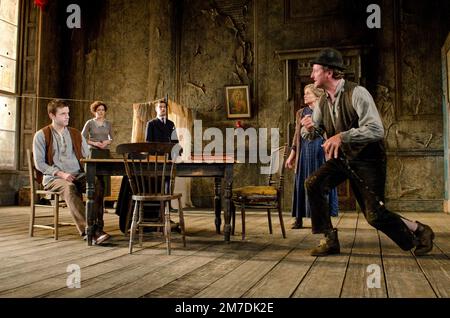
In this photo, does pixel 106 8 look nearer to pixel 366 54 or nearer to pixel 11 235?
pixel 366 54

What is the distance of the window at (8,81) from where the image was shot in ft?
27.3

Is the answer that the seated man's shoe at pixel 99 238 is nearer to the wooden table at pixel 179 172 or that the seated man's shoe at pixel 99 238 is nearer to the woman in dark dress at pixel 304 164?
the wooden table at pixel 179 172

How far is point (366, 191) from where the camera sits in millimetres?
3102

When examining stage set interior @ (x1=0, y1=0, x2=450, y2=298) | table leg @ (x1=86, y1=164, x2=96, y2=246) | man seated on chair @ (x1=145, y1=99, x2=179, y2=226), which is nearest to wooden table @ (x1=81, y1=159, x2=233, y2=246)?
table leg @ (x1=86, y1=164, x2=96, y2=246)

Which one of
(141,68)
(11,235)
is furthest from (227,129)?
(11,235)

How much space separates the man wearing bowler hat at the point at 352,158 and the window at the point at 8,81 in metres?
7.07

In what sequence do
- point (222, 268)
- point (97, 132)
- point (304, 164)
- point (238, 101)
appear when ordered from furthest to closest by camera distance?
1. point (238, 101)
2. point (97, 132)
3. point (304, 164)
4. point (222, 268)

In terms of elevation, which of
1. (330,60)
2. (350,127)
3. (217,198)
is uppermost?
(330,60)

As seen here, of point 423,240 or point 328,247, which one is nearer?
point 423,240

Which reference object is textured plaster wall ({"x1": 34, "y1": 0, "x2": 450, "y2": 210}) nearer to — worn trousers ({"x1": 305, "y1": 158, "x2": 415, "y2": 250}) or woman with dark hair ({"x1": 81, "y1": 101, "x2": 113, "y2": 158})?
woman with dark hair ({"x1": 81, "y1": 101, "x2": 113, "y2": 158})

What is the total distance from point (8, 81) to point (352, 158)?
7.70 m

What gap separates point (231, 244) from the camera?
3855 millimetres

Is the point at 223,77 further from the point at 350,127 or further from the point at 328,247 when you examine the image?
the point at 328,247

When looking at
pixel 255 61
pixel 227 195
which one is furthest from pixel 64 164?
pixel 255 61
